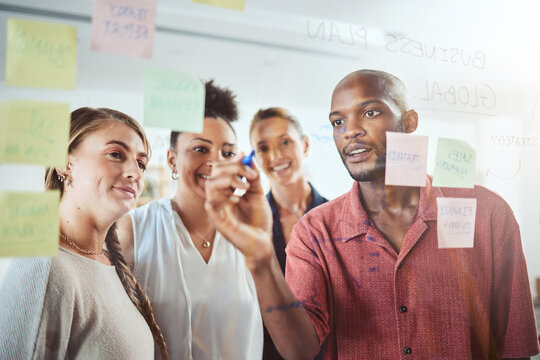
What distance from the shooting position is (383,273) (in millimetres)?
1214

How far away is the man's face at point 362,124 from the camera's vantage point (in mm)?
1215

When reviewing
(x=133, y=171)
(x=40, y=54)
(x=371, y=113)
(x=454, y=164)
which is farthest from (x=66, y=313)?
(x=454, y=164)

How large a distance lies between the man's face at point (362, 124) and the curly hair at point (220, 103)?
308 millimetres

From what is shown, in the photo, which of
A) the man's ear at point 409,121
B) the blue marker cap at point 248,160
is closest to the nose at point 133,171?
the blue marker cap at point 248,160

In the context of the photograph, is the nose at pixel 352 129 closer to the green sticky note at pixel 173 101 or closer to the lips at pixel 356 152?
the lips at pixel 356 152

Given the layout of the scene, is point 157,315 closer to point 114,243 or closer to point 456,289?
point 114,243

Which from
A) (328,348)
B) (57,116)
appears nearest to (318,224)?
(328,348)

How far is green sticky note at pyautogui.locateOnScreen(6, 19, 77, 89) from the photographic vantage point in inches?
35.0

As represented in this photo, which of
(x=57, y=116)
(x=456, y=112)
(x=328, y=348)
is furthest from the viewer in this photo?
(x=456, y=112)

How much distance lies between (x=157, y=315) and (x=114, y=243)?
199 mm

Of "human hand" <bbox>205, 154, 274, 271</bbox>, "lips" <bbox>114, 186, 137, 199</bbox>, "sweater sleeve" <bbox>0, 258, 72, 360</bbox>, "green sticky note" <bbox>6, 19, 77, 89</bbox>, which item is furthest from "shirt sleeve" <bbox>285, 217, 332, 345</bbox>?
"green sticky note" <bbox>6, 19, 77, 89</bbox>

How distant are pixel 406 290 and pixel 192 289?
638 millimetres

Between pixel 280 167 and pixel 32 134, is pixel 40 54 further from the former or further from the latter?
pixel 280 167

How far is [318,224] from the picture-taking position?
1197 millimetres
